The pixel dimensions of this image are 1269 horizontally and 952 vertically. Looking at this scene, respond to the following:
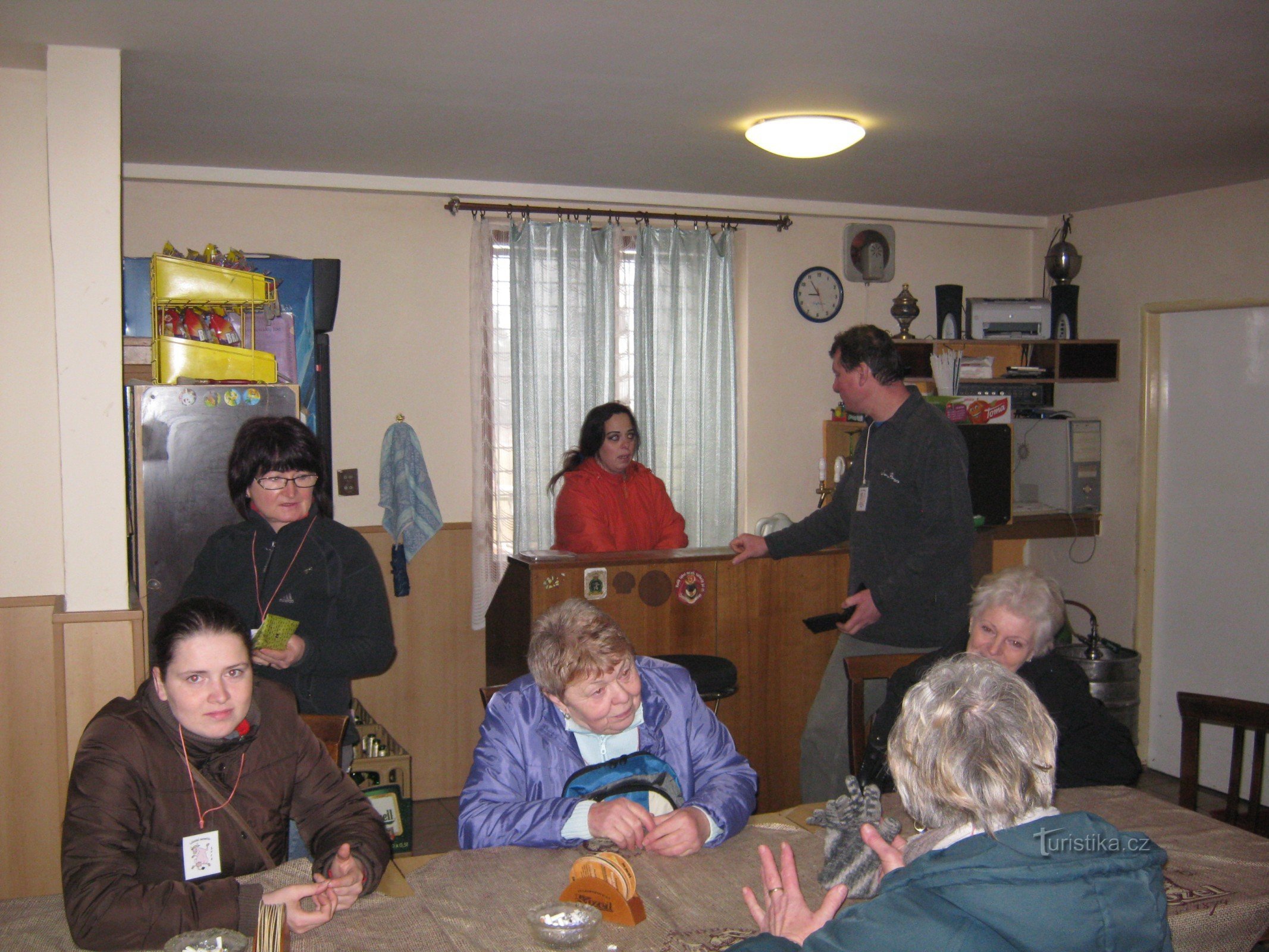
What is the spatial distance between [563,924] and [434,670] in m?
3.42

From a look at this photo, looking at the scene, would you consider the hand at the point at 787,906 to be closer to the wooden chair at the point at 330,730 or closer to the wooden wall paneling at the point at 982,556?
the wooden chair at the point at 330,730

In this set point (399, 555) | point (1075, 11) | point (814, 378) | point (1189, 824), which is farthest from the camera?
point (814, 378)

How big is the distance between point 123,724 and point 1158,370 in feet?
15.8

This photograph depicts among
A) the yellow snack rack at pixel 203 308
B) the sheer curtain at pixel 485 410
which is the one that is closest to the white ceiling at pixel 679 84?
the sheer curtain at pixel 485 410

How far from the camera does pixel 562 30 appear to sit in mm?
2701

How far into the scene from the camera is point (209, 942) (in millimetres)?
1403

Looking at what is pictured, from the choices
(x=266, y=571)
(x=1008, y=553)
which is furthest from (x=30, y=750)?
(x=1008, y=553)

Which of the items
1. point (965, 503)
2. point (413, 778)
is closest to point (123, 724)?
point (965, 503)

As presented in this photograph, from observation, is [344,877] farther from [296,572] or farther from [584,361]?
[584,361]

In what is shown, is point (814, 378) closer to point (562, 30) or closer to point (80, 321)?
point (562, 30)

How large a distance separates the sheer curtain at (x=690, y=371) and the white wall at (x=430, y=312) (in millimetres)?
156

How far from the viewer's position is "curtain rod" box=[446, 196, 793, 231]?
4707 mm

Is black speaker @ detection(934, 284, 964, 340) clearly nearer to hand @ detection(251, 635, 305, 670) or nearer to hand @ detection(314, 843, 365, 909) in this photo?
hand @ detection(251, 635, 305, 670)

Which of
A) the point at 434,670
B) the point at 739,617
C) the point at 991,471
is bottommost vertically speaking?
the point at 434,670
